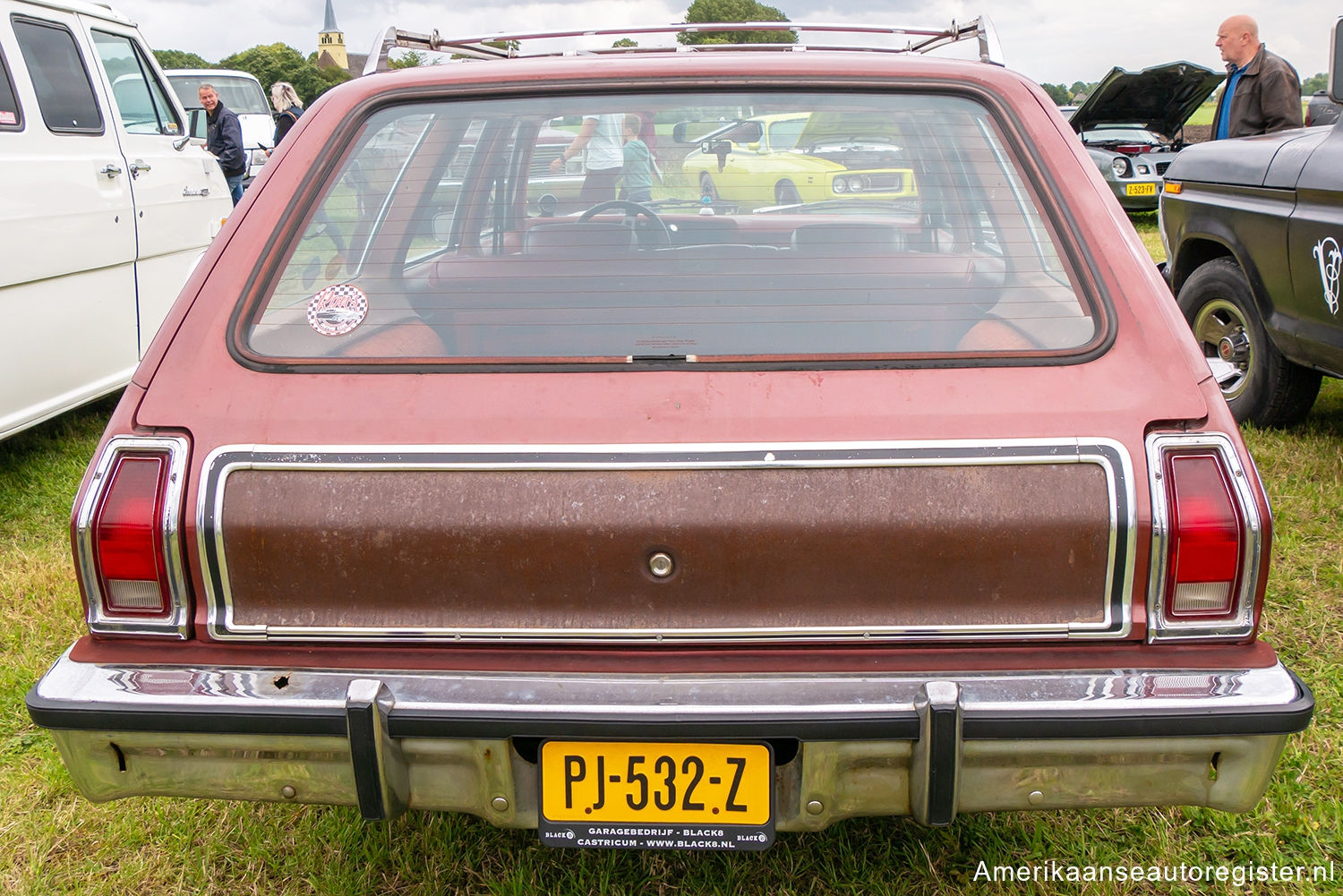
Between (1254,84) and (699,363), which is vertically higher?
(1254,84)

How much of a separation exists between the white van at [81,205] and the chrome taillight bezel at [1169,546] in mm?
4006

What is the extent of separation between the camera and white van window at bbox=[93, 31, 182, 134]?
502 cm

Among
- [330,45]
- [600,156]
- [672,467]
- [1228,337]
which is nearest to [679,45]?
[600,156]

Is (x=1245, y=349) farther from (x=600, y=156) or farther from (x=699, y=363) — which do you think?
(x=699, y=363)

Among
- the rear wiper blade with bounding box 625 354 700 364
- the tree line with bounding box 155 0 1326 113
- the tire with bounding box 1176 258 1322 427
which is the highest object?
the tree line with bounding box 155 0 1326 113

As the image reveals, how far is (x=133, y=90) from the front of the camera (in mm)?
5246

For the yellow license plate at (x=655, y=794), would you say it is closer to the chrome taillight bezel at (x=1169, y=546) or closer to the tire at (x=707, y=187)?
the chrome taillight bezel at (x=1169, y=546)

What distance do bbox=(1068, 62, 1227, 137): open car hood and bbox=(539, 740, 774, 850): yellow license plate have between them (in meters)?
10.6

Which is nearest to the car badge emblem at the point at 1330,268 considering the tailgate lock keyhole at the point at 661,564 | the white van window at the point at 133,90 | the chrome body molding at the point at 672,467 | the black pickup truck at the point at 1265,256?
the black pickup truck at the point at 1265,256

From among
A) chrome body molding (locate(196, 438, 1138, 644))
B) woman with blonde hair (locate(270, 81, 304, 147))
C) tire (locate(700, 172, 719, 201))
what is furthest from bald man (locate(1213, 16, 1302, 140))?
woman with blonde hair (locate(270, 81, 304, 147))

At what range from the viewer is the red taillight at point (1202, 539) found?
156 cm

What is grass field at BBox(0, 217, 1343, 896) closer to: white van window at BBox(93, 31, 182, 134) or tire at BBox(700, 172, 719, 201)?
tire at BBox(700, 172, 719, 201)

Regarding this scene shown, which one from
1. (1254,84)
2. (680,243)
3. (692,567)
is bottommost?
(692,567)

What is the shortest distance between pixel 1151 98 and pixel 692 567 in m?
11.8
